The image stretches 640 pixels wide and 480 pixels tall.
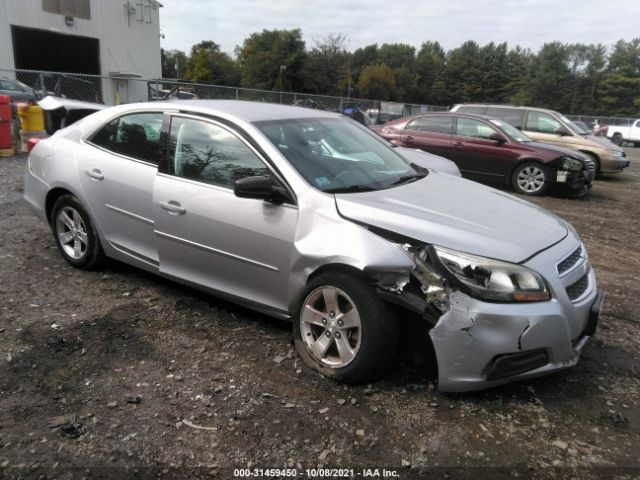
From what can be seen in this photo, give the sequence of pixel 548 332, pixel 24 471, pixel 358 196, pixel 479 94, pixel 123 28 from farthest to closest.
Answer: pixel 479 94 < pixel 123 28 < pixel 358 196 < pixel 548 332 < pixel 24 471

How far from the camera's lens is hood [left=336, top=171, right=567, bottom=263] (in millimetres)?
2744

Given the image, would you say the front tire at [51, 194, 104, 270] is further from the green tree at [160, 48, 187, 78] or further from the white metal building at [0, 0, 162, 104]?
the green tree at [160, 48, 187, 78]

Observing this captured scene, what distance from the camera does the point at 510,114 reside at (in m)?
12.9

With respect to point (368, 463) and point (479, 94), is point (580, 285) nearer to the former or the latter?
point (368, 463)

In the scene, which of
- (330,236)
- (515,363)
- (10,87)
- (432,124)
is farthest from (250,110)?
(10,87)

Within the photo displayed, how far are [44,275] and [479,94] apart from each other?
97.5m

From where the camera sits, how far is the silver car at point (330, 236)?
8.65 feet

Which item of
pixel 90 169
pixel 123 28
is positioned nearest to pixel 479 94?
pixel 123 28

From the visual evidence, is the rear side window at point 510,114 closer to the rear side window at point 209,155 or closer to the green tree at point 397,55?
the rear side window at point 209,155

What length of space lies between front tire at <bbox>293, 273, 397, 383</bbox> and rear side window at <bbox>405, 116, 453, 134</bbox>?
8.47 metres

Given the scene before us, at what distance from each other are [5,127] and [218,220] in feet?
30.2

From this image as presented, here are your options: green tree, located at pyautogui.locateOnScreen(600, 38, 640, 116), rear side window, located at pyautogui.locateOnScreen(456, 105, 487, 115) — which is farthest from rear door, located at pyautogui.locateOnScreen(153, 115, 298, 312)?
green tree, located at pyautogui.locateOnScreen(600, 38, 640, 116)

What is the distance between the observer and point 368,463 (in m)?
2.37

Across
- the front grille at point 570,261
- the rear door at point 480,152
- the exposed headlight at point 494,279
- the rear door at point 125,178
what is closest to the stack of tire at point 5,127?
the rear door at point 125,178
